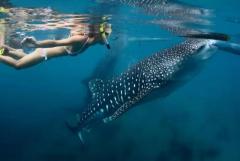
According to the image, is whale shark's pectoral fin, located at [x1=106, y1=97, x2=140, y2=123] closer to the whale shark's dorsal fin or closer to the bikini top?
the whale shark's dorsal fin

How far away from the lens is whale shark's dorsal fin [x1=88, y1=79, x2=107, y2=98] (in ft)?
48.3

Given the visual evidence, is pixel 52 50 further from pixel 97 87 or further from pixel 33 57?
pixel 97 87

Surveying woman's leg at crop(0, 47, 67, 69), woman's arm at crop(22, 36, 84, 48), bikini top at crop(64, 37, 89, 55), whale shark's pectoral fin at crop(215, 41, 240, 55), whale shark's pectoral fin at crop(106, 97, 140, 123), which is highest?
whale shark's pectoral fin at crop(215, 41, 240, 55)

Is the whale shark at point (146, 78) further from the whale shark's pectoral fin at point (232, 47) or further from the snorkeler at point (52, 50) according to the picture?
the whale shark's pectoral fin at point (232, 47)

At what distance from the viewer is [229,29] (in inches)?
744

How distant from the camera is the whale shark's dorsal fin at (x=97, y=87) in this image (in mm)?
14711

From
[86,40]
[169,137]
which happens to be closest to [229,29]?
[169,137]

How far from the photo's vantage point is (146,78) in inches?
551

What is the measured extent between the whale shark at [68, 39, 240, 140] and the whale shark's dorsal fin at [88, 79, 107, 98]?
0.04 m

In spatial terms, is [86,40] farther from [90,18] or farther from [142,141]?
[142,141]

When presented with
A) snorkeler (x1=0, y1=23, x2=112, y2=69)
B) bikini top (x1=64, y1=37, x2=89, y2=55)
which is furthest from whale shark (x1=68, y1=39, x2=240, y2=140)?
bikini top (x1=64, y1=37, x2=89, y2=55)

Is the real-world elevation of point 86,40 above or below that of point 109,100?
above

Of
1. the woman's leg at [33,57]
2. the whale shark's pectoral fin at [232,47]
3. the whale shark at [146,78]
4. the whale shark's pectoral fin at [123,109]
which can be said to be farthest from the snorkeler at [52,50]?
the whale shark's pectoral fin at [232,47]

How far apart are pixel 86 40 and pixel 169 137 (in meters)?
10.8
